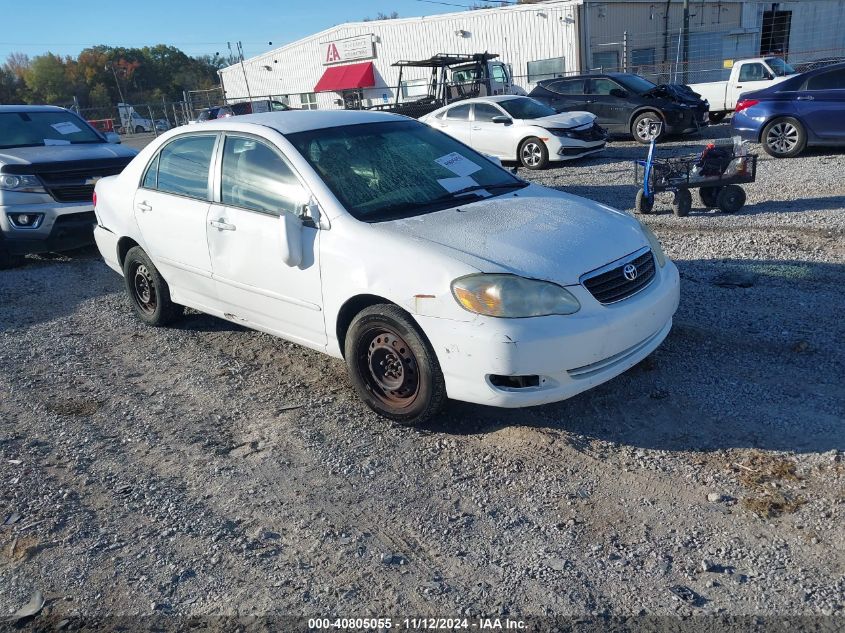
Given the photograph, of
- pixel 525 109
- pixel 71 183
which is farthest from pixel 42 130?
pixel 525 109

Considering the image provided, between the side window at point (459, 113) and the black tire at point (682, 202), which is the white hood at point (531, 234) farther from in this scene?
the side window at point (459, 113)

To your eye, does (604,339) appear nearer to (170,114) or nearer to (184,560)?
(184,560)

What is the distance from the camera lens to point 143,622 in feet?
8.75

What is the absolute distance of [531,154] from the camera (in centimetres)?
1389

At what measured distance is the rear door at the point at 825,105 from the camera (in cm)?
1148

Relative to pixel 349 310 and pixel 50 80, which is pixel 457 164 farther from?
pixel 50 80

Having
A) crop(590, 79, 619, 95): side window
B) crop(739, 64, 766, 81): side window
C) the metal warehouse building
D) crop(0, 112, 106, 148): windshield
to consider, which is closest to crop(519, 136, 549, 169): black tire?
crop(590, 79, 619, 95): side window

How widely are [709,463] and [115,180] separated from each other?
198 inches

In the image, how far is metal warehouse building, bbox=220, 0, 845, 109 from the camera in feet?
100

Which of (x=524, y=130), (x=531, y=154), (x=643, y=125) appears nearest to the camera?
(x=524, y=130)

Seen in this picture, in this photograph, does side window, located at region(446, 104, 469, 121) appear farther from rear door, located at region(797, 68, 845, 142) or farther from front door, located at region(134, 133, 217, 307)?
front door, located at region(134, 133, 217, 307)

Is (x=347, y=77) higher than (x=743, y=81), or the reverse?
(x=347, y=77)

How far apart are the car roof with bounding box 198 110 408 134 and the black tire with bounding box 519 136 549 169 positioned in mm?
8888

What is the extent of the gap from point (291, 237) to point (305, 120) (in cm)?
111
